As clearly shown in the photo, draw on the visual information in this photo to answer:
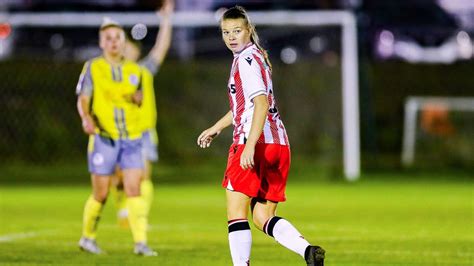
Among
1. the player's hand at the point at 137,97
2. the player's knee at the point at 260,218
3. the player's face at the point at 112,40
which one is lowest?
the player's knee at the point at 260,218

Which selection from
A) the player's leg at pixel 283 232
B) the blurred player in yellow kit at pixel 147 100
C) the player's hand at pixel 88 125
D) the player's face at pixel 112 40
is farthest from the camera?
the blurred player in yellow kit at pixel 147 100

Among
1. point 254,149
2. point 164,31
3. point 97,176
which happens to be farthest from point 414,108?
point 254,149

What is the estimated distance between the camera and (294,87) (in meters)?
23.0

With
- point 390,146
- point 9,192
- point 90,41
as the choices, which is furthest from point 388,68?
point 9,192

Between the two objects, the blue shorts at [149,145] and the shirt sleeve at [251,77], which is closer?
the shirt sleeve at [251,77]

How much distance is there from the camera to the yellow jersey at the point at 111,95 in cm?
1033

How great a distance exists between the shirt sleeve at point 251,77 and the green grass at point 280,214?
2332 millimetres

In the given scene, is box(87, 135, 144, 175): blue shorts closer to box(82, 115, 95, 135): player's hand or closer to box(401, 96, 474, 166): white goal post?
box(82, 115, 95, 135): player's hand

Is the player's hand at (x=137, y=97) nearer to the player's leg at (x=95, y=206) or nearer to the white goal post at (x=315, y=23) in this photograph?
the player's leg at (x=95, y=206)

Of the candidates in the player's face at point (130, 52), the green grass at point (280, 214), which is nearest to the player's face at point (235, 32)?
the green grass at point (280, 214)

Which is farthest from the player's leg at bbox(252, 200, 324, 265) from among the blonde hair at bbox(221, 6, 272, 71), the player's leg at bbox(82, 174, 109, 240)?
the player's leg at bbox(82, 174, 109, 240)

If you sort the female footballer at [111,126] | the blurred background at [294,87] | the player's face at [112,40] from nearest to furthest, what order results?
the player's face at [112,40] → the female footballer at [111,126] → the blurred background at [294,87]

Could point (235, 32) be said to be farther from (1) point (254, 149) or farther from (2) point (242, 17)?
(1) point (254, 149)

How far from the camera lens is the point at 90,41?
25109 millimetres
